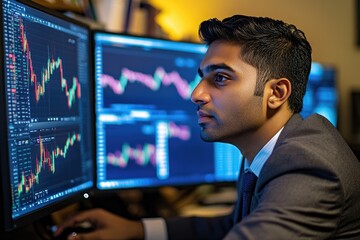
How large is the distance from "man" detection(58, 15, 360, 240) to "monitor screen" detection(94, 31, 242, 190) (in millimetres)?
154

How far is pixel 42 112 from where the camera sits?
946 millimetres

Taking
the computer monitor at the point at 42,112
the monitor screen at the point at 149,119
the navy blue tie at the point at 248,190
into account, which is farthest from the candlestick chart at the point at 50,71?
the navy blue tie at the point at 248,190

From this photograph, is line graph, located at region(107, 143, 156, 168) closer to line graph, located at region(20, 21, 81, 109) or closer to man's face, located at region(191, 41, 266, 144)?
line graph, located at region(20, 21, 81, 109)

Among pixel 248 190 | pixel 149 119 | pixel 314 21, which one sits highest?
pixel 314 21

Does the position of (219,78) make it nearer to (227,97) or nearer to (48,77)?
(227,97)

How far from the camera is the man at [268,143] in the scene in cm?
70

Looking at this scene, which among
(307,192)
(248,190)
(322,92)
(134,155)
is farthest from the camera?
(322,92)

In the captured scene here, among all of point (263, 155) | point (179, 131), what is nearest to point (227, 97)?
point (263, 155)

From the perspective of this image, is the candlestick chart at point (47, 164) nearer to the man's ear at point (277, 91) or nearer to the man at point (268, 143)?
the man at point (268, 143)

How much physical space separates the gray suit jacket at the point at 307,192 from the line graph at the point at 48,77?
19.4 inches

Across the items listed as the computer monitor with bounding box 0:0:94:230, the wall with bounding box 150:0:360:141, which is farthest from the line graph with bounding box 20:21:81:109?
the wall with bounding box 150:0:360:141

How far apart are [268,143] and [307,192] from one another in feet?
0.94

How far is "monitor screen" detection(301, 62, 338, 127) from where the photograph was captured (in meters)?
1.65

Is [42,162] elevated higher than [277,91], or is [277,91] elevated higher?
[277,91]
